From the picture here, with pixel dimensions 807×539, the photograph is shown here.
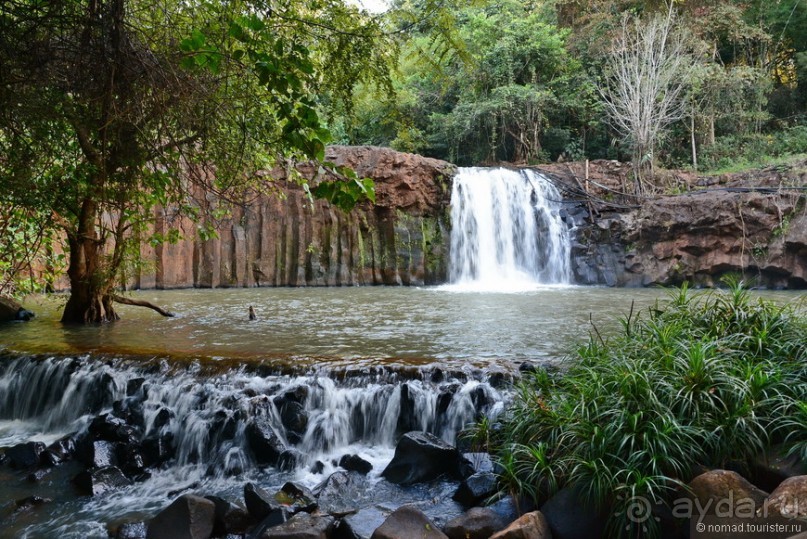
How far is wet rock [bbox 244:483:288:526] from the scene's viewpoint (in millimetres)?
4238

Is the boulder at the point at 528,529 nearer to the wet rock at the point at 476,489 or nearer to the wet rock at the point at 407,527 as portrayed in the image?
the wet rock at the point at 407,527

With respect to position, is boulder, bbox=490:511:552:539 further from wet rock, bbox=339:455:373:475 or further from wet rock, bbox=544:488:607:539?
wet rock, bbox=339:455:373:475

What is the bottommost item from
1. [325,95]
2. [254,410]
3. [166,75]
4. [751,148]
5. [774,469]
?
[254,410]

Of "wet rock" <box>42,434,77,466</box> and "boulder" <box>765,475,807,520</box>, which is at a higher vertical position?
"boulder" <box>765,475,807,520</box>

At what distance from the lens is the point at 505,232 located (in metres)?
18.7

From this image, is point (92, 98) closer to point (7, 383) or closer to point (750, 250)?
point (7, 383)

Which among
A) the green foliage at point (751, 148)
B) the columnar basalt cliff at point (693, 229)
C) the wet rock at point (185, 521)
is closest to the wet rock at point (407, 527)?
the wet rock at point (185, 521)

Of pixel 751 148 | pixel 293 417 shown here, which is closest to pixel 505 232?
pixel 751 148

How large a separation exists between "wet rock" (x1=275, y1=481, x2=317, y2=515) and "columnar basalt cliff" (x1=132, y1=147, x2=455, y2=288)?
13.4 metres

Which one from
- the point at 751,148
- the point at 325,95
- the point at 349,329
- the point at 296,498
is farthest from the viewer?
the point at 751,148

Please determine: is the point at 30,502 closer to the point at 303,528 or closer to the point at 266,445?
the point at 266,445

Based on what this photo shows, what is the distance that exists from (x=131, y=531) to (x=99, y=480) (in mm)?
1039

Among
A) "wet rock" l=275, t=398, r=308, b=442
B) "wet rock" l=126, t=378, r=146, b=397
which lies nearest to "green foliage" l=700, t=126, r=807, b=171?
"wet rock" l=275, t=398, r=308, b=442

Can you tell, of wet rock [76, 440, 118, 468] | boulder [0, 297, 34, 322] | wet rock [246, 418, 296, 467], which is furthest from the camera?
boulder [0, 297, 34, 322]
